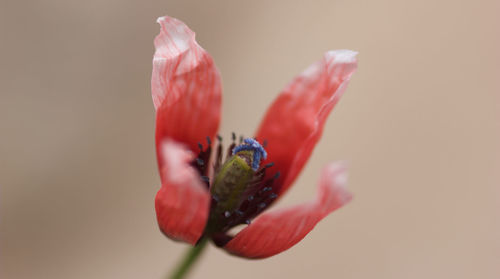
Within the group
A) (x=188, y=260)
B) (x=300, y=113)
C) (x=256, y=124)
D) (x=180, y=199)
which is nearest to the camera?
(x=180, y=199)

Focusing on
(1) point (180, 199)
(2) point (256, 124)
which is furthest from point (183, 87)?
(2) point (256, 124)

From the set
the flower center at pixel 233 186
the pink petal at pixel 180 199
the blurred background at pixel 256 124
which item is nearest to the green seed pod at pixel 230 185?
the flower center at pixel 233 186

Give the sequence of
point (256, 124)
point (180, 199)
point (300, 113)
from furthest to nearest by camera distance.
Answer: point (256, 124), point (300, 113), point (180, 199)

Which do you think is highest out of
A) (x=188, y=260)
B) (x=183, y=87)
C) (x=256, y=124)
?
(x=183, y=87)

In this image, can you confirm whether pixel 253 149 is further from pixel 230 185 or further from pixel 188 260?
pixel 188 260

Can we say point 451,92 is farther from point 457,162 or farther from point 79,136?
point 79,136

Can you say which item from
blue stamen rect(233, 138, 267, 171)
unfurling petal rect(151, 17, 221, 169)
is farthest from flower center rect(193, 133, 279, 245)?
unfurling petal rect(151, 17, 221, 169)

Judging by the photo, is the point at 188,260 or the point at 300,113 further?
the point at 300,113
